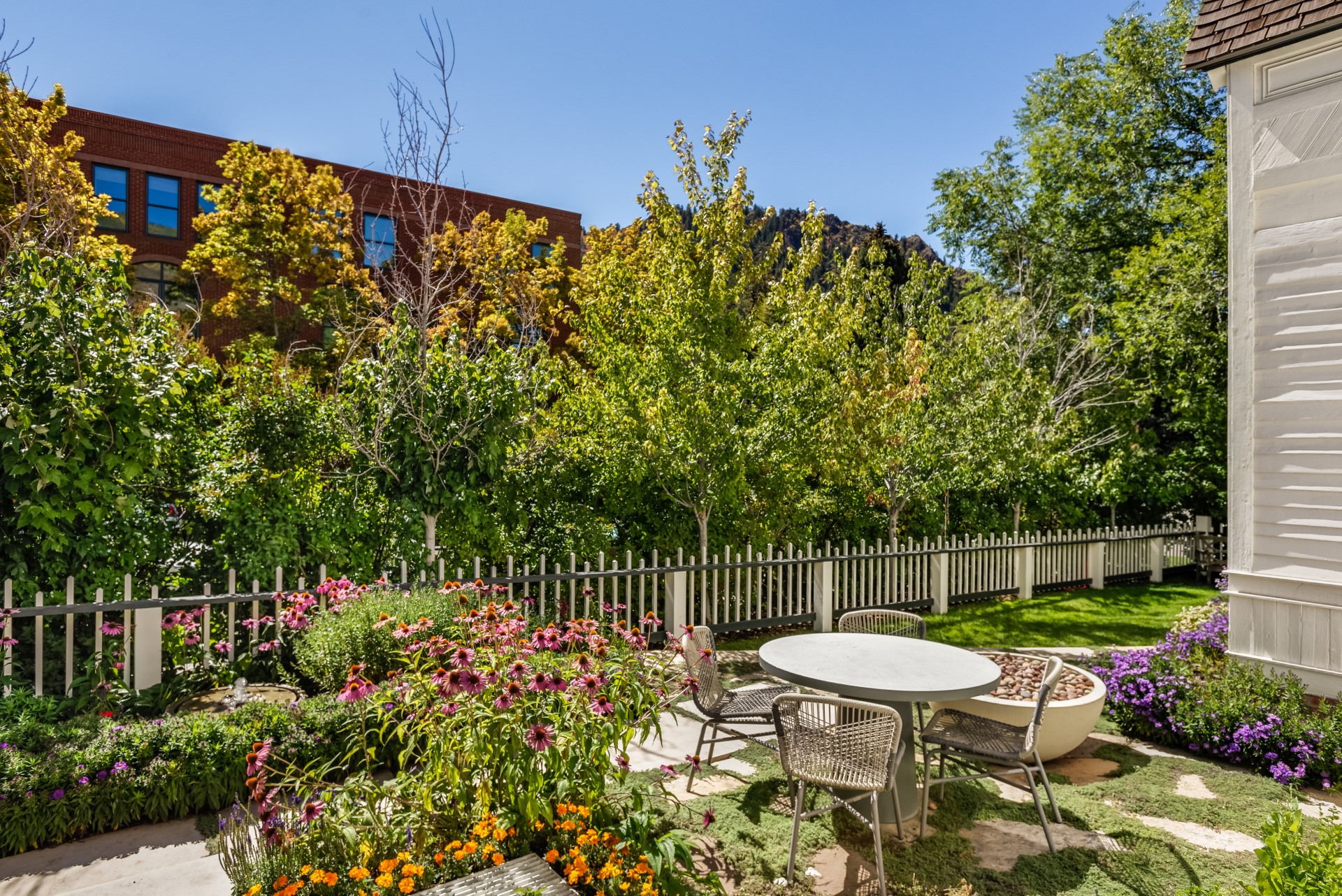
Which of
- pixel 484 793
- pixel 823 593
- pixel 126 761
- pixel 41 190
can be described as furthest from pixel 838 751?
pixel 41 190

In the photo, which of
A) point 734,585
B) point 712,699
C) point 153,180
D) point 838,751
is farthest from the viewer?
point 153,180

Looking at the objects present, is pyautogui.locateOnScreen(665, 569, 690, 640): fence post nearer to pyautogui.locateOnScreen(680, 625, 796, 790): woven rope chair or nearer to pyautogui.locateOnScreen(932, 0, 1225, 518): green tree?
pyautogui.locateOnScreen(680, 625, 796, 790): woven rope chair

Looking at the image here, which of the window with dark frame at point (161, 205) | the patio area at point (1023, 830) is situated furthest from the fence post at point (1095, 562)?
the window with dark frame at point (161, 205)

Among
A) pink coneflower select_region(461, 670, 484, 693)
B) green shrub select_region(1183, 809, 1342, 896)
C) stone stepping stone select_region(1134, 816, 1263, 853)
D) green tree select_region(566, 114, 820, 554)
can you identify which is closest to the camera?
green shrub select_region(1183, 809, 1342, 896)

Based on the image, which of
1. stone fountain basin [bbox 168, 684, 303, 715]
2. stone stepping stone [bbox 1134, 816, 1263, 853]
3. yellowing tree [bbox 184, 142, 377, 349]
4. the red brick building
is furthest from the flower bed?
the red brick building

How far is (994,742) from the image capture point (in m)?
3.98

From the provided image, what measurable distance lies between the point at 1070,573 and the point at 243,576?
→ 40.0ft

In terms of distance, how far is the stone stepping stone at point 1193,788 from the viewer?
173 inches

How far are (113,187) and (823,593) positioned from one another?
877 inches

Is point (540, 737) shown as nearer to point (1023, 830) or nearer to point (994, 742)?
point (994, 742)

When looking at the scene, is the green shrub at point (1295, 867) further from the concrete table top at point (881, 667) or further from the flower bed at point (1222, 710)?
the flower bed at point (1222, 710)

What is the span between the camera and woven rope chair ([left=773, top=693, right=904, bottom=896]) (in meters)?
3.39

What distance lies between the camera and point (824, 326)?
9.22 m

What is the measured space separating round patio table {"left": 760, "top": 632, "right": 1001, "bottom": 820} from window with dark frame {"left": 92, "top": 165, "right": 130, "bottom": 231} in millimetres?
23016
